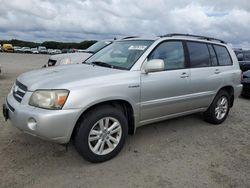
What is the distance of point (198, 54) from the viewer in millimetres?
4395

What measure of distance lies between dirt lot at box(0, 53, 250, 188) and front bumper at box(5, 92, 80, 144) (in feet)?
1.61

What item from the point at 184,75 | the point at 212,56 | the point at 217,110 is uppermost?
the point at 212,56

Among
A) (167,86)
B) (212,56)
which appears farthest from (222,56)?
(167,86)

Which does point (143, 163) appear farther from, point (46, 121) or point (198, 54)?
point (198, 54)

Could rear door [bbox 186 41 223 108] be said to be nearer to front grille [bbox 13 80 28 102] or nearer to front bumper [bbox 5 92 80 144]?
front bumper [bbox 5 92 80 144]

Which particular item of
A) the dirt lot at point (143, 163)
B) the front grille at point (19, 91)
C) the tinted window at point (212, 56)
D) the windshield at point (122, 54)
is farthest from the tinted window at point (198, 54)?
the front grille at point (19, 91)

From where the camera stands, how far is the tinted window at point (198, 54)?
4.24 metres

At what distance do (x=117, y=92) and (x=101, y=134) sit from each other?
0.60m

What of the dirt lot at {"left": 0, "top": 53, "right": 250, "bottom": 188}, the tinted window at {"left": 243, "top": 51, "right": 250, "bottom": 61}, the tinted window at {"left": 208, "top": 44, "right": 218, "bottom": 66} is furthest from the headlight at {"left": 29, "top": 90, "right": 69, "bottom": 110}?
the tinted window at {"left": 243, "top": 51, "right": 250, "bottom": 61}

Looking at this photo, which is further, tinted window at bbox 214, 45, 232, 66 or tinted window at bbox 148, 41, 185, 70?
tinted window at bbox 214, 45, 232, 66

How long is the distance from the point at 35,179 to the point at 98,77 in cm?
144

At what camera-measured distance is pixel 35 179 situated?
9.00 feet

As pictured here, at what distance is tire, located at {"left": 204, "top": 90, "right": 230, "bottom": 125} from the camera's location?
15.7ft

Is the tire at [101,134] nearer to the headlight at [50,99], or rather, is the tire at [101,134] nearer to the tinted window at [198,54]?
the headlight at [50,99]
